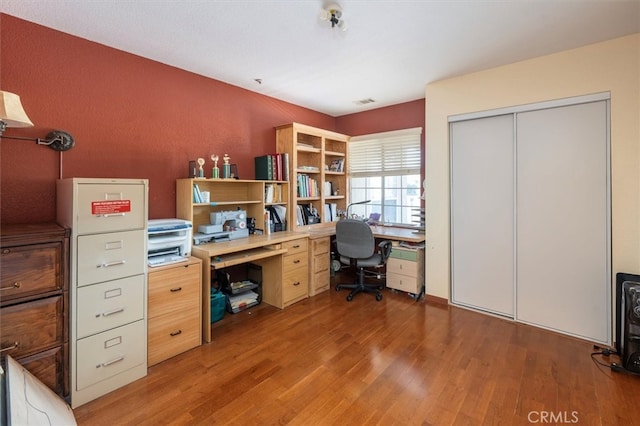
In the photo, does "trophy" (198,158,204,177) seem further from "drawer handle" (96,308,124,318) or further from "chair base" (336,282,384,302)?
"chair base" (336,282,384,302)

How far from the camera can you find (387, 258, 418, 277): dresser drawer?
11.7ft

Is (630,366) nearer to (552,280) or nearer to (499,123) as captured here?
(552,280)

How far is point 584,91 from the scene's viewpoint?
8.18 feet

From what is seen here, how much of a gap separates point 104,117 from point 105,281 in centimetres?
143

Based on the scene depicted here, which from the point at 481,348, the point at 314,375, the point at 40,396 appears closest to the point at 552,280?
the point at 481,348

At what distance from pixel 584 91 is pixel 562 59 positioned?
35 centimetres

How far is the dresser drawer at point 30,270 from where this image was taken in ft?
5.27

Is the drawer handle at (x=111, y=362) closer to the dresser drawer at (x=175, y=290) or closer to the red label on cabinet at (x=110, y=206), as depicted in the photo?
the dresser drawer at (x=175, y=290)

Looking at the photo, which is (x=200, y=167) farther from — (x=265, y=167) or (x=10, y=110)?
(x=10, y=110)

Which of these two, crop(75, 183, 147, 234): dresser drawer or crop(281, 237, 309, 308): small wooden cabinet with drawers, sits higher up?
crop(75, 183, 147, 234): dresser drawer

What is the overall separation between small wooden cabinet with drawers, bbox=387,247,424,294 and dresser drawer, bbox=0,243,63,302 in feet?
10.4

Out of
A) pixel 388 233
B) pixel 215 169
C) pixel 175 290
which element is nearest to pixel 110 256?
pixel 175 290

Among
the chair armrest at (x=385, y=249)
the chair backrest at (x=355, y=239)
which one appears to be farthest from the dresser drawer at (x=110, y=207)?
the chair armrest at (x=385, y=249)

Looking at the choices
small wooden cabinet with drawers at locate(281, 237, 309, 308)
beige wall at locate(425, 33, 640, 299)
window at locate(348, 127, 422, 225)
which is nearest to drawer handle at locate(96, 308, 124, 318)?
small wooden cabinet with drawers at locate(281, 237, 309, 308)
